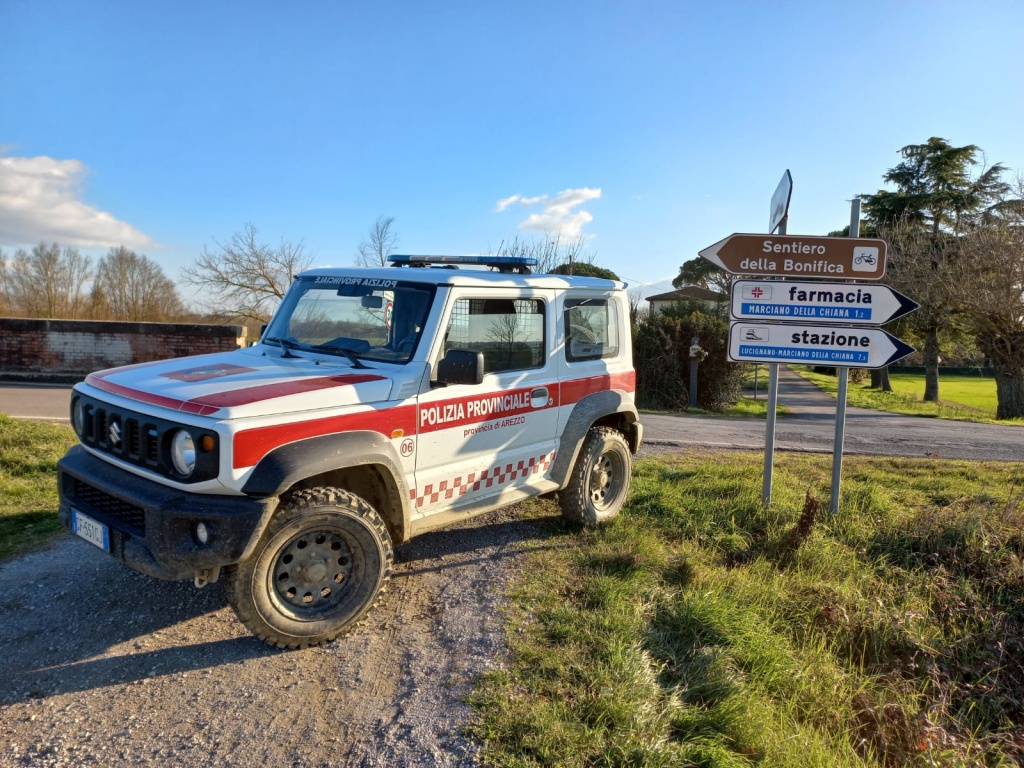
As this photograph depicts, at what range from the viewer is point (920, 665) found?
4203 millimetres

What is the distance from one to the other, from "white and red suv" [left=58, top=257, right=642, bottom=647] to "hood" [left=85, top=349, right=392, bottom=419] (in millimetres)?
12

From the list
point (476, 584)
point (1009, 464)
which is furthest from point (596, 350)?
point (1009, 464)

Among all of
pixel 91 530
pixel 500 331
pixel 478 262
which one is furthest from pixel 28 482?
pixel 500 331

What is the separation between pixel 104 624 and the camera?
3.64 meters

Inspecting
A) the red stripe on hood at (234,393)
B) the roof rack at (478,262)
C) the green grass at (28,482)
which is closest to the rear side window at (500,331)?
the roof rack at (478,262)

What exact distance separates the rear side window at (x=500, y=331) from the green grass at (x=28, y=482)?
3.45 metres

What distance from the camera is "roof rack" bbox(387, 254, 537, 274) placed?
502 cm

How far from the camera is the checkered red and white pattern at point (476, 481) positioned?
3.99 m

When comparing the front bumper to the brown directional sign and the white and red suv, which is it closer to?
the white and red suv

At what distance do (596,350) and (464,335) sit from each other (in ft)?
4.88

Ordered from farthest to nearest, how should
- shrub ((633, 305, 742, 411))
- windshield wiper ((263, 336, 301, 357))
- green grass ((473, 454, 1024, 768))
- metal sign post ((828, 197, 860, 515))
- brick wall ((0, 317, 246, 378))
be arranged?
shrub ((633, 305, 742, 411))
brick wall ((0, 317, 246, 378))
metal sign post ((828, 197, 860, 515))
windshield wiper ((263, 336, 301, 357))
green grass ((473, 454, 1024, 768))

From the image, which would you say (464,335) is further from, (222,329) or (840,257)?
(222,329)

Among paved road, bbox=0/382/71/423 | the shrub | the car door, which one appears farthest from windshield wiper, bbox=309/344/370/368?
the shrub

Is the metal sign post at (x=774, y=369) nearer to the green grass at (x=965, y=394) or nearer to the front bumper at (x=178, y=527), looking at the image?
the front bumper at (x=178, y=527)
